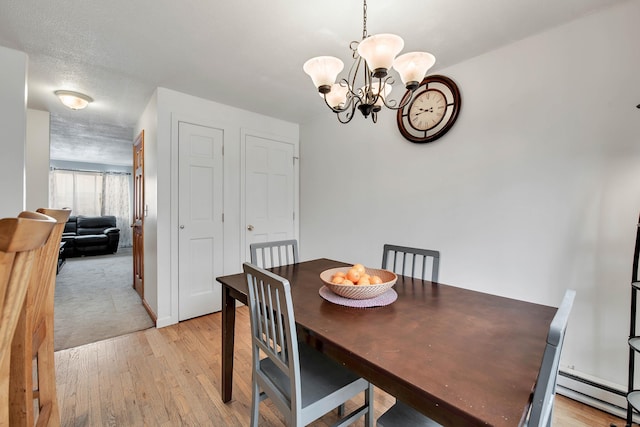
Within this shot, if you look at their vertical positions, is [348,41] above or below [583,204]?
above

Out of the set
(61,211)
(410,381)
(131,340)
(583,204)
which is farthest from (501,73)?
(131,340)

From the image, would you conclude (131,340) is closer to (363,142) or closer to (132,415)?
(132,415)

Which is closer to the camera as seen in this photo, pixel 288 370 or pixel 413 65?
pixel 288 370

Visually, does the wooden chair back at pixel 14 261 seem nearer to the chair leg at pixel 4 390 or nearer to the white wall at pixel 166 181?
the chair leg at pixel 4 390

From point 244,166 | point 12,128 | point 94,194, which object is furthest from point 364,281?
point 94,194

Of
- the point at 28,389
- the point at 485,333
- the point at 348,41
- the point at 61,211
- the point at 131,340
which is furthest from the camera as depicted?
the point at 131,340

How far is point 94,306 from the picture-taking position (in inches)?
125

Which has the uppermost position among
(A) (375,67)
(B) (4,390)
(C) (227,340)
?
(A) (375,67)

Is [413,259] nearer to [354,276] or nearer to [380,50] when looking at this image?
[354,276]

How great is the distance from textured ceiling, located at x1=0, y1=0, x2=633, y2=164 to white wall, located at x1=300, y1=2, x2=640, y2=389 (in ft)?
0.75

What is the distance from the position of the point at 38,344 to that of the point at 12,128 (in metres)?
1.77

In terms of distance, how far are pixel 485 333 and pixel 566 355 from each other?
4.20 feet

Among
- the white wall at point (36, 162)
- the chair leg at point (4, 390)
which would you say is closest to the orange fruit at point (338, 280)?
the chair leg at point (4, 390)

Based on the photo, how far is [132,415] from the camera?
5.15 feet
